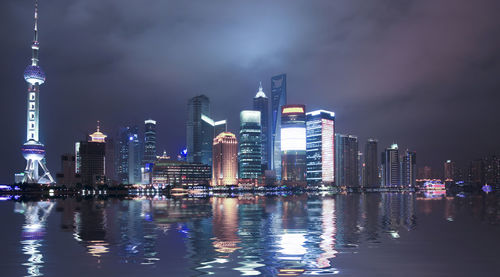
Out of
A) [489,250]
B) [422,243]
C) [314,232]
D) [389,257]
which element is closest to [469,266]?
[389,257]

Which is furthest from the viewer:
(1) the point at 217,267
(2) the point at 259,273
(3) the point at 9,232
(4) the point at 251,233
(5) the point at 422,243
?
(3) the point at 9,232

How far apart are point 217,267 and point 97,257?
1003 centimetres

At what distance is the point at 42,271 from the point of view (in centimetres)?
2816

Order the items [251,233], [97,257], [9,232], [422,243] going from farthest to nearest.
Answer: [9,232] → [251,233] → [422,243] → [97,257]

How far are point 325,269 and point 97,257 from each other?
53.7ft

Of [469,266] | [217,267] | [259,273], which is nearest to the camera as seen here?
[259,273]

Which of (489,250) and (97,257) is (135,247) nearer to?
(97,257)

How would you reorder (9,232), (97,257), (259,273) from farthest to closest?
1. (9,232)
2. (97,257)
3. (259,273)

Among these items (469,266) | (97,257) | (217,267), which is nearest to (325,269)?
(217,267)

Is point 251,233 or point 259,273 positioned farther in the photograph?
point 251,233

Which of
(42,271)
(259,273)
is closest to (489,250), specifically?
(259,273)

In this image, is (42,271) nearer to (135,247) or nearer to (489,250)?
(135,247)

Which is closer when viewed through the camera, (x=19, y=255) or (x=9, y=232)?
(x=19, y=255)

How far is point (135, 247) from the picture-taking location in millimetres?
38719
